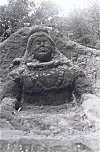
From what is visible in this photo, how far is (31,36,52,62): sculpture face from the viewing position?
18.0 ft

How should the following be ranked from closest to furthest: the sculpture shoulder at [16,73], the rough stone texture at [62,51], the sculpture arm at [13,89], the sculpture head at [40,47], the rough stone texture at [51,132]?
the rough stone texture at [51,132] < the sculpture arm at [13,89] < the sculpture shoulder at [16,73] < the sculpture head at [40,47] < the rough stone texture at [62,51]

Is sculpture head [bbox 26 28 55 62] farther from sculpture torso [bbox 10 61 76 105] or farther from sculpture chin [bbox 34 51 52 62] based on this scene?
sculpture torso [bbox 10 61 76 105]

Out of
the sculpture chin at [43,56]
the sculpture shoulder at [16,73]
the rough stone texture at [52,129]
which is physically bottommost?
the rough stone texture at [52,129]

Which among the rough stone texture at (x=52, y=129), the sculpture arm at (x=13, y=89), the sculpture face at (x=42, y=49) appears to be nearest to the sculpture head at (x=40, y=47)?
the sculpture face at (x=42, y=49)

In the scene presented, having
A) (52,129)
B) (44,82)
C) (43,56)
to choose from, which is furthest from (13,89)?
(52,129)

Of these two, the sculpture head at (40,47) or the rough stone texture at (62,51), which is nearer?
the sculpture head at (40,47)

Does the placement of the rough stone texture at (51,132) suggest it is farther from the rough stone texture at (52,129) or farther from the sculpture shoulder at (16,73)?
the sculpture shoulder at (16,73)

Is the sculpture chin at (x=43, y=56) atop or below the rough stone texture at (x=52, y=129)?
atop

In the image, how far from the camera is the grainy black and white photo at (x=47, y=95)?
11.8 ft

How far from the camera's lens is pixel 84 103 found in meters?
4.82

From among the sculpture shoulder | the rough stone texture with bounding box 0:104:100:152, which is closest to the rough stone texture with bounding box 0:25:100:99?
the sculpture shoulder

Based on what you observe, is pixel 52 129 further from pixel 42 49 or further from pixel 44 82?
pixel 42 49

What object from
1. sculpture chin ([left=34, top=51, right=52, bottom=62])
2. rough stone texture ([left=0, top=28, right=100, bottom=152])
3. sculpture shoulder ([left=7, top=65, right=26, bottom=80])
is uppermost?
sculpture chin ([left=34, top=51, right=52, bottom=62])

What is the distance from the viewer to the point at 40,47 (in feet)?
18.1
